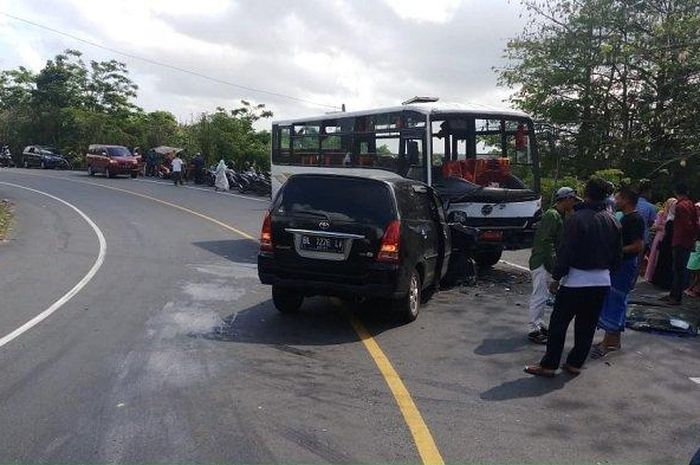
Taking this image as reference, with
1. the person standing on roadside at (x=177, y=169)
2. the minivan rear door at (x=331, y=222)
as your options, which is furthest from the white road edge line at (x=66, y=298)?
the person standing on roadside at (x=177, y=169)

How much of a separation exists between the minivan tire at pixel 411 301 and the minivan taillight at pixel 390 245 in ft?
1.54

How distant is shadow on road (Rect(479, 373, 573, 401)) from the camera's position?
5.66 metres

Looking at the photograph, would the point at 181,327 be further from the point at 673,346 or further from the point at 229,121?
the point at 229,121

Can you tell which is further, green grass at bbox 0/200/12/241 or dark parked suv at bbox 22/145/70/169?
dark parked suv at bbox 22/145/70/169

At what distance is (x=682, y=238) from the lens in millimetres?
9781

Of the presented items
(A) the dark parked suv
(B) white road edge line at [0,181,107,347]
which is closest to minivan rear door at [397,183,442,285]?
(B) white road edge line at [0,181,107,347]

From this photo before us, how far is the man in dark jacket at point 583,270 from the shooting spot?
609cm

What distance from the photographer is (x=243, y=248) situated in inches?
586

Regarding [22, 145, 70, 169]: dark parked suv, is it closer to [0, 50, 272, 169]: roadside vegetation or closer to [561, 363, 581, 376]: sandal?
[0, 50, 272, 169]: roadside vegetation

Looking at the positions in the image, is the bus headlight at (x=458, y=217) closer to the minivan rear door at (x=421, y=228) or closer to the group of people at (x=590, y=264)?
the minivan rear door at (x=421, y=228)

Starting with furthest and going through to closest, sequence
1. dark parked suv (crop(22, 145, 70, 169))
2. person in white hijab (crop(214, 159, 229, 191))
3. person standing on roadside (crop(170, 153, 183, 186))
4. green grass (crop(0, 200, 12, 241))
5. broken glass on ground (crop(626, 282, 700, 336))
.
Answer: dark parked suv (crop(22, 145, 70, 169)) < person standing on roadside (crop(170, 153, 183, 186)) < person in white hijab (crop(214, 159, 229, 191)) < green grass (crop(0, 200, 12, 241)) < broken glass on ground (crop(626, 282, 700, 336))

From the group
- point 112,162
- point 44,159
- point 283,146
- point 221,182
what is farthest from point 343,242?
point 44,159

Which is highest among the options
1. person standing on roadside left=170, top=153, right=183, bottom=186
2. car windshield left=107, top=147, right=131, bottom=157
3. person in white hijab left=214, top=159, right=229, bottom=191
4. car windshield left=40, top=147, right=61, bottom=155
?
car windshield left=40, top=147, right=61, bottom=155

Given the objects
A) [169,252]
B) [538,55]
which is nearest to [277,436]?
[169,252]
